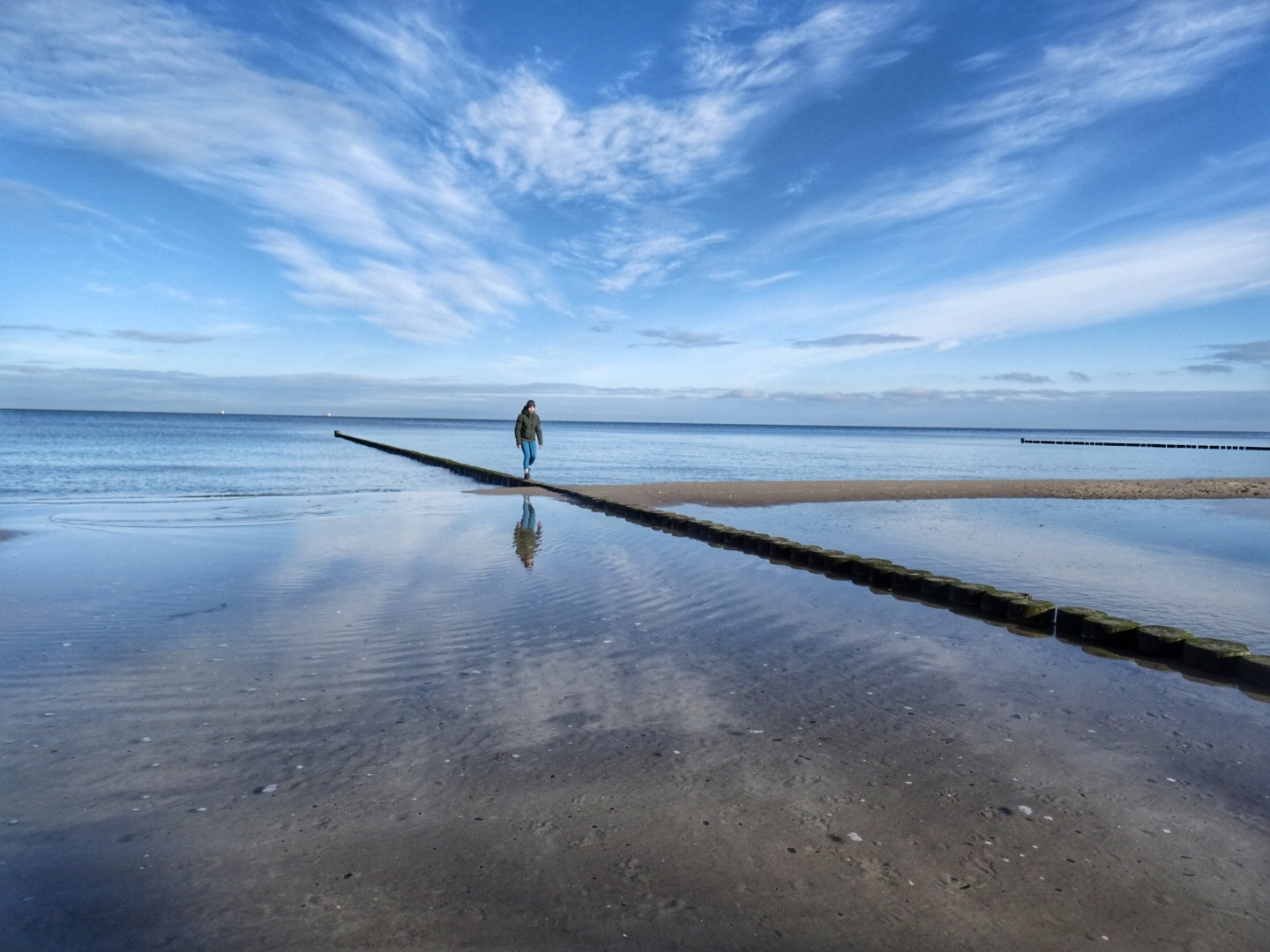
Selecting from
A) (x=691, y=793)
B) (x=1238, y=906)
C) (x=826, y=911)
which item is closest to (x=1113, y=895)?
(x=1238, y=906)

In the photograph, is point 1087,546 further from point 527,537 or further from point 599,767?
point 599,767

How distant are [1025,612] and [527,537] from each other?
8747 mm

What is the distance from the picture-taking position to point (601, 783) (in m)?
4.97

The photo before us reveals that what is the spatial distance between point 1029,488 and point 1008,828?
28.6 metres

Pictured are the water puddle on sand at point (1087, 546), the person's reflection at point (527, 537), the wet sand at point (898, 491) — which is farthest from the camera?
the wet sand at point (898, 491)

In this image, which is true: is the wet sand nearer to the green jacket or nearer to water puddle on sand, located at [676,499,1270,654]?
water puddle on sand, located at [676,499,1270,654]

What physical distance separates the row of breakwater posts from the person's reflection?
2.88 metres

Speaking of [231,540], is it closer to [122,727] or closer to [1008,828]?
[122,727]

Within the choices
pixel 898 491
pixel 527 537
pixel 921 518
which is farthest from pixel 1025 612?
pixel 898 491

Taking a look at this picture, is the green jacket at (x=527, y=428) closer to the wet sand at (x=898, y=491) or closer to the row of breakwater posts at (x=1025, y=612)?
the wet sand at (x=898, y=491)

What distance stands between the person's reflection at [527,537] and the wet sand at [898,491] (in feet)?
10.4

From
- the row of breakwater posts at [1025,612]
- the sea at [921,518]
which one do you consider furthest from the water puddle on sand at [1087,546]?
the row of breakwater posts at [1025,612]

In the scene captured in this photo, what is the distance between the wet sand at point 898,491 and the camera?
77.9 ft

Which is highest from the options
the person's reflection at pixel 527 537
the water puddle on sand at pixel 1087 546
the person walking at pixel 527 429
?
the person walking at pixel 527 429
